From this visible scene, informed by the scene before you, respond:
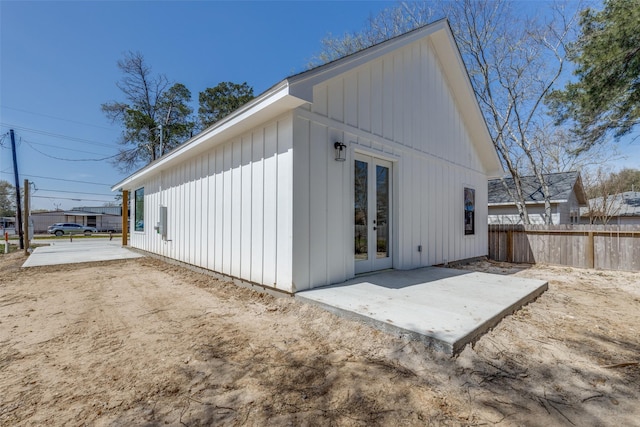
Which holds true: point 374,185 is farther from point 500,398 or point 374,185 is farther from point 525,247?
point 525,247

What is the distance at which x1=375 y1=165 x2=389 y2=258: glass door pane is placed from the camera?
17.5ft

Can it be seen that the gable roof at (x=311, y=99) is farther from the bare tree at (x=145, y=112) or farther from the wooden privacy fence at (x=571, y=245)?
the bare tree at (x=145, y=112)

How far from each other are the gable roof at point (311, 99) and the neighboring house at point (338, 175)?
23mm

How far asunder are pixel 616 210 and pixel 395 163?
17162 mm

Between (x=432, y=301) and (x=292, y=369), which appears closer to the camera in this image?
(x=292, y=369)

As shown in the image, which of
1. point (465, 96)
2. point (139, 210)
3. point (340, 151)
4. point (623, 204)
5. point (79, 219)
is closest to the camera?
point (340, 151)

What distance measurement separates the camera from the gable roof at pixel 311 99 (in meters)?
3.59

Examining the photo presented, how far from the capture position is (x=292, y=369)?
2285mm

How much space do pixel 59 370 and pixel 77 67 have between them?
53.2 ft

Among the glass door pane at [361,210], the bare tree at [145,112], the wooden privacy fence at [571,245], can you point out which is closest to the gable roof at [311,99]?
the glass door pane at [361,210]

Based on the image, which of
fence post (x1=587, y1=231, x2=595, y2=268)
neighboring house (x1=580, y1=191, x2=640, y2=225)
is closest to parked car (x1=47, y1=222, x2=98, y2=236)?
fence post (x1=587, y1=231, x2=595, y2=268)

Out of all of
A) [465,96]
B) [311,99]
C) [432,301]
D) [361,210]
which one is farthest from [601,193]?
[311,99]

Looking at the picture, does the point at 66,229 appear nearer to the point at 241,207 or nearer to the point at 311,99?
the point at 241,207

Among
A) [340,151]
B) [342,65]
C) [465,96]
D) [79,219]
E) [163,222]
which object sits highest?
[465,96]
